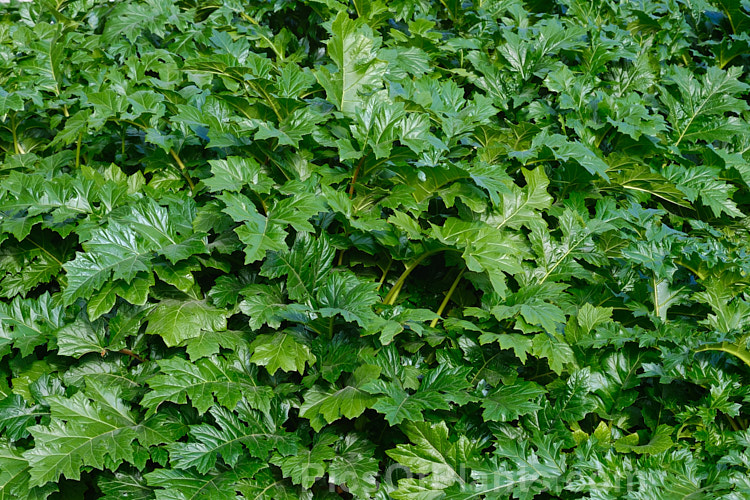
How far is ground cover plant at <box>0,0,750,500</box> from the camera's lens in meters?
2.17

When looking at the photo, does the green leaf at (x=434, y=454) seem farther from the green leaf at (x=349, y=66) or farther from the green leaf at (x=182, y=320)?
the green leaf at (x=349, y=66)

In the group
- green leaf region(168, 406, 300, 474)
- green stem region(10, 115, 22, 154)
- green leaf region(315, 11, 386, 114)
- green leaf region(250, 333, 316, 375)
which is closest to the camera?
green leaf region(168, 406, 300, 474)

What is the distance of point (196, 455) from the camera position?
2.13m

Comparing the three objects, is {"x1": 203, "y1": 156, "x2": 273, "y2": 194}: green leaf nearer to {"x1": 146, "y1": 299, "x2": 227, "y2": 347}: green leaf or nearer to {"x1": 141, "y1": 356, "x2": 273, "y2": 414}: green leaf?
{"x1": 146, "y1": 299, "x2": 227, "y2": 347}: green leaf

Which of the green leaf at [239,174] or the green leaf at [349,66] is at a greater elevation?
the green leaf at [349,66]

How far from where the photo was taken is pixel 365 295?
2.22 metres

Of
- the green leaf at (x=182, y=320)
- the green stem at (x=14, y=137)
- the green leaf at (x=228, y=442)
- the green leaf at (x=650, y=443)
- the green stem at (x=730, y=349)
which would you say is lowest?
the green leaf at (x=650, y=443)

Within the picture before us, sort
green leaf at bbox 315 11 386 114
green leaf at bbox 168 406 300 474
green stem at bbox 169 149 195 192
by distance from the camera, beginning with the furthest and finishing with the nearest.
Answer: green stem at bbox 169 149 195 192, green leaf at bbox 315 11 386 114, green leaf at bbox 168 406 300 474

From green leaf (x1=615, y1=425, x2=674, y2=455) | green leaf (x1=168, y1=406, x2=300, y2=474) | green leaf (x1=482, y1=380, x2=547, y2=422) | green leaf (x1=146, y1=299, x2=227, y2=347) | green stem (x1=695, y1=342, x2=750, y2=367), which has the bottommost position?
green leaf (x1=615, y1=425, x2=674, y2=455)

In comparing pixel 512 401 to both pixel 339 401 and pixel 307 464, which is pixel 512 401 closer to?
pixel 339 401

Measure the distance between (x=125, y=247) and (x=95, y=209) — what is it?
41 centimetres

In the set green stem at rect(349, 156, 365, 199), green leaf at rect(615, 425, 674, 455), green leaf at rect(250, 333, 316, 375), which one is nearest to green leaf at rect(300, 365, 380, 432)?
green leaf at rect(250, 333, 316, 375)

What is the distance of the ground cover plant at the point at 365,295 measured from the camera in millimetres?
2172

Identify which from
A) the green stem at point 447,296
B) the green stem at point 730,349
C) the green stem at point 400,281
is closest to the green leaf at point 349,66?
the green stem at point 400,281
